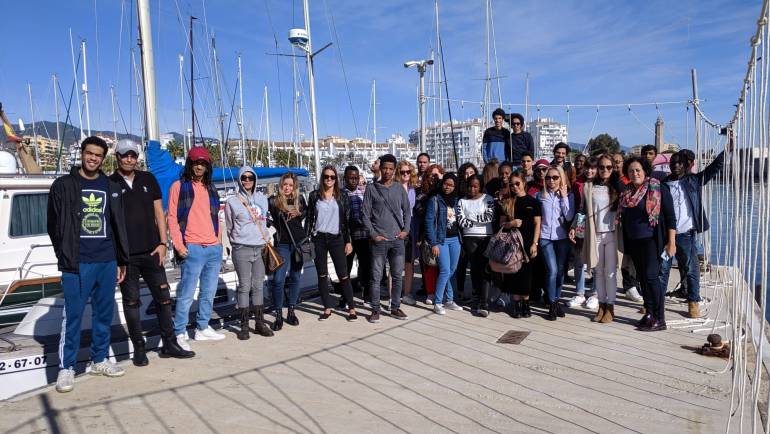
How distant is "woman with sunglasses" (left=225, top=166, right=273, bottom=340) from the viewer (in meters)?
5.25

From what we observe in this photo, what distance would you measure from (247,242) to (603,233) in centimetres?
374

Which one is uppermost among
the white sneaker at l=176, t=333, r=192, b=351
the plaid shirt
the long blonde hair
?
the long blonde hair

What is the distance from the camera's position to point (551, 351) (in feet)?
15.3

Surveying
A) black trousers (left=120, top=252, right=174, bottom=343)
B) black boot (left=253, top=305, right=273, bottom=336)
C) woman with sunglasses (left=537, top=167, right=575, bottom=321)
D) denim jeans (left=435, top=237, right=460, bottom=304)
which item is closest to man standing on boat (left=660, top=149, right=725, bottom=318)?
woman with sunglasses (left=537, top=167, right=575, bottom=321)

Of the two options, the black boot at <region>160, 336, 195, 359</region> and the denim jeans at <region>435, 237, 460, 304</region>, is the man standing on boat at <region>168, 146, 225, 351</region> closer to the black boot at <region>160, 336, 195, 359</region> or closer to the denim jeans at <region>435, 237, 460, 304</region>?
the black boot at <region>160, 336, 195, 359</region>

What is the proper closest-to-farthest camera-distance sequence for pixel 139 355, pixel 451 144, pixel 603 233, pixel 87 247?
pixel 87 247
pixel 139 355
pixel 603 233
pixel 451 144

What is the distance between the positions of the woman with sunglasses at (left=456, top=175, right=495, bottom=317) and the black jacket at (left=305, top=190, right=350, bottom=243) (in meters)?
1.34

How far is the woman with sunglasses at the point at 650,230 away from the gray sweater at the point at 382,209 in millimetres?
2407

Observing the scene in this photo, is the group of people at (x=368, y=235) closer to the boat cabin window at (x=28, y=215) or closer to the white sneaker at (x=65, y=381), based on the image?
the white sneaker at (x=65, y=381)

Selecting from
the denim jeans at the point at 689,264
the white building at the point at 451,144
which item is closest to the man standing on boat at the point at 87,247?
the denim jeans at the point at 689,264

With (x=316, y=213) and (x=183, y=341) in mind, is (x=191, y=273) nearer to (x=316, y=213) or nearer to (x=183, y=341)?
(x=183, y=341)

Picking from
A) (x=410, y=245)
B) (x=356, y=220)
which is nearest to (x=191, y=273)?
(x=356, y=220)

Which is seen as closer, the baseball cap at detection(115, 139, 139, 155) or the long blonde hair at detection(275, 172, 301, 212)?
the baseball cap at detection(115, 139, 139, 155)

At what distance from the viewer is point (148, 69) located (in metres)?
6.75
